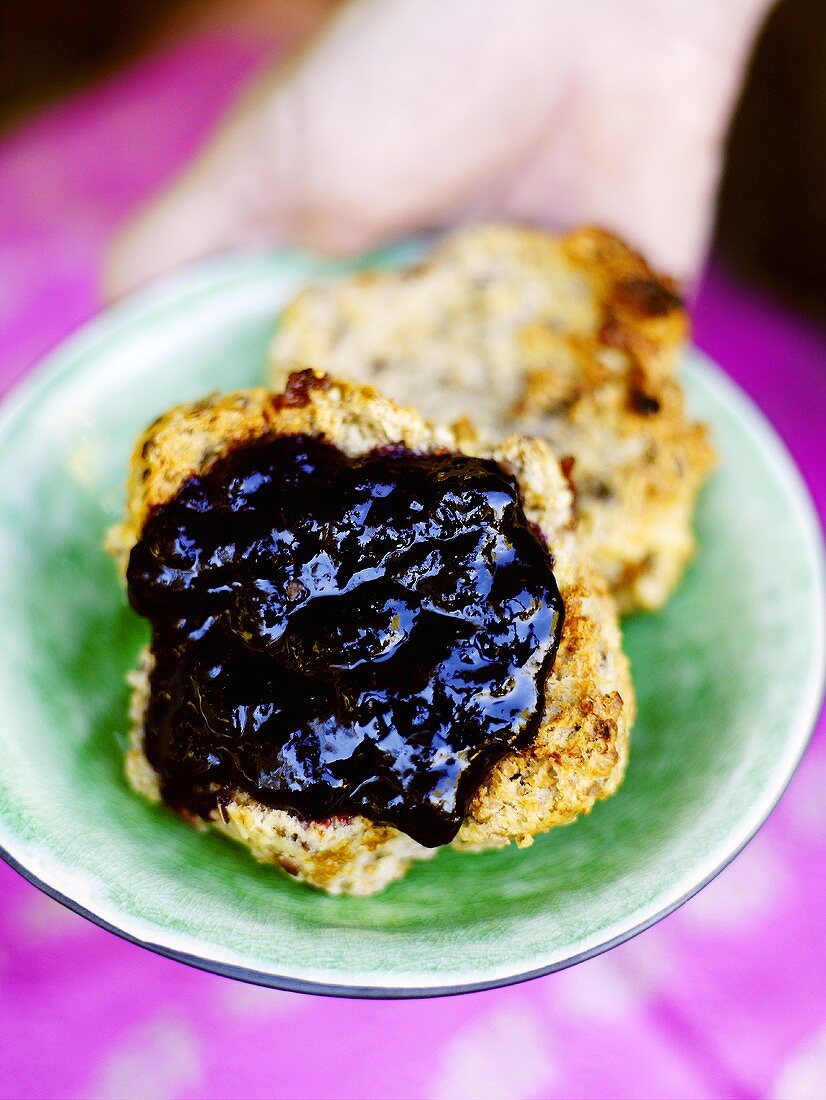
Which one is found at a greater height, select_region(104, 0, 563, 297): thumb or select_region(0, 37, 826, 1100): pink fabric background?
select_region(104, 0, 563, 297): thumb

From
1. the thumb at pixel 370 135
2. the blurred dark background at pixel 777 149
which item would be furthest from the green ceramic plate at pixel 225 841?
the blurred dark background at pixel 777 149

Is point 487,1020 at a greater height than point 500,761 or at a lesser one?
lesser

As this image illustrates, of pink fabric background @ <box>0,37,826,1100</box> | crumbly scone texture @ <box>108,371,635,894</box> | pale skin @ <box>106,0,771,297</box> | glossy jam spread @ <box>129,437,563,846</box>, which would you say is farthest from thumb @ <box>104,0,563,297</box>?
pink fabric background @ <box>0,37,826,1100</box>

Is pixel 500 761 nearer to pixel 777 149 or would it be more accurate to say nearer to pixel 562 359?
pixel 562 359

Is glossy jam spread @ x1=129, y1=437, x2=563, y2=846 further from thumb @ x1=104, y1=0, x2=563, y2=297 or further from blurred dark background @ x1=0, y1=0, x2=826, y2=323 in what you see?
blurred dark background @ x1=0, y1=0, x2=826, y2=323

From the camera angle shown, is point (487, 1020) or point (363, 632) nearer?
point (363, 632)

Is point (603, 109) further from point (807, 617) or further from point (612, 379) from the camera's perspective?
point (807, 617)

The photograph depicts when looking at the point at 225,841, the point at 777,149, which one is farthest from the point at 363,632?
the point at 777,149
